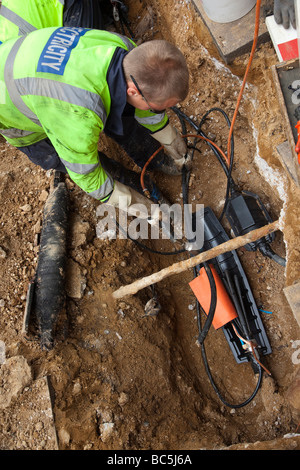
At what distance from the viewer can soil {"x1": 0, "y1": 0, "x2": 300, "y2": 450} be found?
2164 millimetres

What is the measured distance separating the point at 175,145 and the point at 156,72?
1.08 meters

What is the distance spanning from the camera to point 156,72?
1829 millimetres

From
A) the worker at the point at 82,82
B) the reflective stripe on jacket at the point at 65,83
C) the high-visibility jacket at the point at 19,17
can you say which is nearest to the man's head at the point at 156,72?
the worker at the point at 82,82

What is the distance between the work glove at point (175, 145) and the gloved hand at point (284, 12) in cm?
101

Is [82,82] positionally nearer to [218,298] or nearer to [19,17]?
[19,17]

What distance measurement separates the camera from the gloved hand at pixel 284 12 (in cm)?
211

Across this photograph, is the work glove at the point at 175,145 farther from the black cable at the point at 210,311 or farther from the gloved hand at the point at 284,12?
the gloved hand at the point at 284,12

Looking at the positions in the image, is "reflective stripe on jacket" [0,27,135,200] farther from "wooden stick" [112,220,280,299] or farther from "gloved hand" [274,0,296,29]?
"gloved hand" [274,0,296,29]

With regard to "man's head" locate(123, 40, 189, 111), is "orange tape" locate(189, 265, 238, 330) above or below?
below

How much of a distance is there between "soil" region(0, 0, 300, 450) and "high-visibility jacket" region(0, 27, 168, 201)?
940 millimetres

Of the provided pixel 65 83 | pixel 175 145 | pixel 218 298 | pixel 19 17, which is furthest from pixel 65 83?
pixel 218 298

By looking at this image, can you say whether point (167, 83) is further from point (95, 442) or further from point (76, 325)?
point (95, 442)

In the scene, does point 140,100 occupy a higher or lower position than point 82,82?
lower

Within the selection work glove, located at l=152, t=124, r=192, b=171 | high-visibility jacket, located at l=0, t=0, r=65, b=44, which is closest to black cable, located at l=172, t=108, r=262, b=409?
work glove, located at l=152, t=124, r=192, b=171
